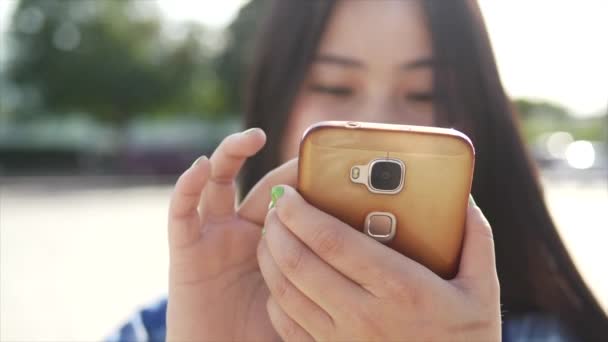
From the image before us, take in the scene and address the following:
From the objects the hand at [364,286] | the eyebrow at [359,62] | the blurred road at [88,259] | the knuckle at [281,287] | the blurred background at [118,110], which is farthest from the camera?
the blurred background at [118,110]

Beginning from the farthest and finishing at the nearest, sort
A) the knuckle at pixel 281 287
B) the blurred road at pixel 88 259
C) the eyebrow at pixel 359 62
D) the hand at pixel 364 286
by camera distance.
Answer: the blurred road at pixel 88 259 → the eyebrow at pixel 359 62 → the knuckle at pixel 281 287 → the hand at pixel 364 286

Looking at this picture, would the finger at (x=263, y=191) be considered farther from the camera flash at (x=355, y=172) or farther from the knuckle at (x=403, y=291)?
the knuckle at (x=403, y=291)

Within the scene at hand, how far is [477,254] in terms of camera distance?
1013 millimetres

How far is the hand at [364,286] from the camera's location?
37.4 inches

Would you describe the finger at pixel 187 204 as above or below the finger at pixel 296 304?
above

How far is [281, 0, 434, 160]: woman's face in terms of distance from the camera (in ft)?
5.55

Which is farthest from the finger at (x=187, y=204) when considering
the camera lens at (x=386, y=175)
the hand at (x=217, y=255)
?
the camera lens at (x=386, y=175)

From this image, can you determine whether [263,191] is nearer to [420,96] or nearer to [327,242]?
[327,242]

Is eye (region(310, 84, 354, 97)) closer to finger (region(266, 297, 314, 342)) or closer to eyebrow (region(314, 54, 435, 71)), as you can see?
eyebrow (region(314, 54, 435, 71))

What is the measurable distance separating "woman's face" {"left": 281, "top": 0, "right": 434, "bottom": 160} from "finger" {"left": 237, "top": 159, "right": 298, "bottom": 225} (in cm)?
55

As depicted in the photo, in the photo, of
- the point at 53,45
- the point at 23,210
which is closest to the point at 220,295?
the point at 23,210

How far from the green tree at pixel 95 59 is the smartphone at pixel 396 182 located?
69.4 feet

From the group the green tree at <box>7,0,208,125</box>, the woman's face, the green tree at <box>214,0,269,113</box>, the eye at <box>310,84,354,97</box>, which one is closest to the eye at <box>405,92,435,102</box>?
the woman's face

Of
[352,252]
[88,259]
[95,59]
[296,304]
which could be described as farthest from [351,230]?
[95,59]
